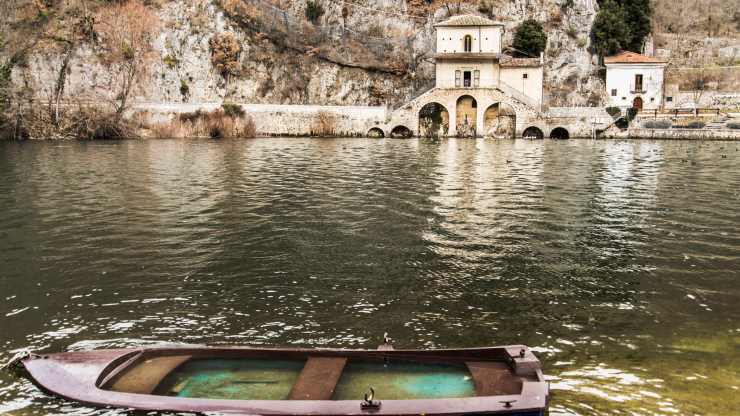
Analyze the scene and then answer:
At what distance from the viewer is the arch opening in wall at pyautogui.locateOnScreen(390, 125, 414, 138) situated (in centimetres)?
7150

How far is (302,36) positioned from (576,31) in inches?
1395

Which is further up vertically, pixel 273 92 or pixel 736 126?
pixel 273 92

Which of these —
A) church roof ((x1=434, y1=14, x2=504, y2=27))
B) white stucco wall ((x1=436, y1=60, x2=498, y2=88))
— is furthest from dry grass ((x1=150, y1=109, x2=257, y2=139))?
church roof ((x1=434, y1=14, x2=504, y2=27))

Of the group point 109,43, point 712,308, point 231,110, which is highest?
point 109,43

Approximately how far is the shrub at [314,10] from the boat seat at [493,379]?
7901 cm

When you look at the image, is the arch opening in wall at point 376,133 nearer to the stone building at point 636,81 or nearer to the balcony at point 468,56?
the balcony at point 468,56

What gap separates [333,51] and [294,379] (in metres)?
75.2

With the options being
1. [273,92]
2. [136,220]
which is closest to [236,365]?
[136,220]

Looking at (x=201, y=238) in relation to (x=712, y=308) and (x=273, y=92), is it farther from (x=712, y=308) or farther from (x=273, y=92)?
(x=273, y=92)

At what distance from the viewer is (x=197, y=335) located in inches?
483

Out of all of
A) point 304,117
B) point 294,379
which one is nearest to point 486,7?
point 304,117

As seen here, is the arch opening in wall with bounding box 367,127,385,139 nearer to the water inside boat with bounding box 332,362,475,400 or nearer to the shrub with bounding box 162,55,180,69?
the shrub with bounding box 162,55,180,69

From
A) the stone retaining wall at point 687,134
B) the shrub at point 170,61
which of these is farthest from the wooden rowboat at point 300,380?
the shrub at point 170,61

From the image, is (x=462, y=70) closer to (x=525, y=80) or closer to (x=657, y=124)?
(x=525, y=80)
